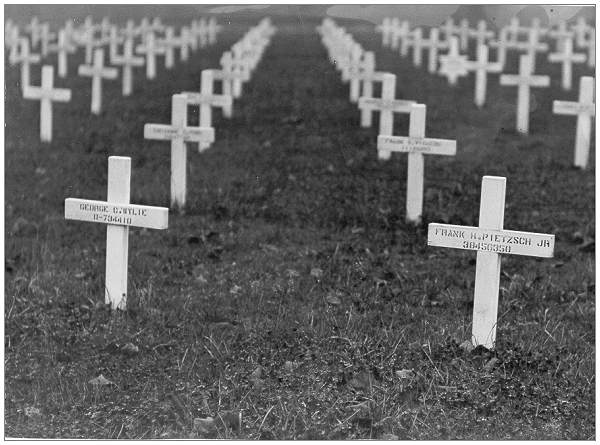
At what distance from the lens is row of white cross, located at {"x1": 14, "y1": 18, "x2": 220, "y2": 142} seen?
48.8 ft

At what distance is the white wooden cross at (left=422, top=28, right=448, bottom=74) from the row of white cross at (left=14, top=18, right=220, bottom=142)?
5.07m

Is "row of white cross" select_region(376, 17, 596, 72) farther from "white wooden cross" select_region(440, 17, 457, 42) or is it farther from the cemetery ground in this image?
the cemetery ground

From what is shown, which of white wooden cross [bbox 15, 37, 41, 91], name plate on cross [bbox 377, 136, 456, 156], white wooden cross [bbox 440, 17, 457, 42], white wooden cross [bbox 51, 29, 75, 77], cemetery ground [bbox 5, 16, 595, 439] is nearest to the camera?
cemetery ground [bbox 5, 16, 595, 439]

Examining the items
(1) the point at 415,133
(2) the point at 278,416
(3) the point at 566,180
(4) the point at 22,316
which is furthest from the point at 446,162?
(2) the point at 278,416

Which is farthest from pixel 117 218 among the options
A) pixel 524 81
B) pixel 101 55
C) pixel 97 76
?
pixel 101 55

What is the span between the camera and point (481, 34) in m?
22.1

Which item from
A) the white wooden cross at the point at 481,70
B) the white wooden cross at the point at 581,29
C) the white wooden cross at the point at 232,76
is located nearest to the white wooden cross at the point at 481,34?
the white wooden cross at the point at 581,29

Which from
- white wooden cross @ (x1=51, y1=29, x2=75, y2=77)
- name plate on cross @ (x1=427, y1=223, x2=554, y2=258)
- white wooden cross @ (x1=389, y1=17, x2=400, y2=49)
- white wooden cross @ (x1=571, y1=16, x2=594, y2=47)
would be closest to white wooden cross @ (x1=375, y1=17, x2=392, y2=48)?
white wooden cross @ (x1=389, y1=17, x2=400, y2=49)

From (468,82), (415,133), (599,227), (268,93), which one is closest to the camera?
(599,227)

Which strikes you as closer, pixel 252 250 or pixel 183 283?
pixel 183 283

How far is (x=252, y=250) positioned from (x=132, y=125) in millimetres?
→ 6943

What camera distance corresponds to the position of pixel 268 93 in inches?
742

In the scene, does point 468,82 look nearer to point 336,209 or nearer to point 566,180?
point 566,180

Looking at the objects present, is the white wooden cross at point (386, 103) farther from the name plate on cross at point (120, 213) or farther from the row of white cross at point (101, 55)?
the name plate on cross at point (120, 213)
